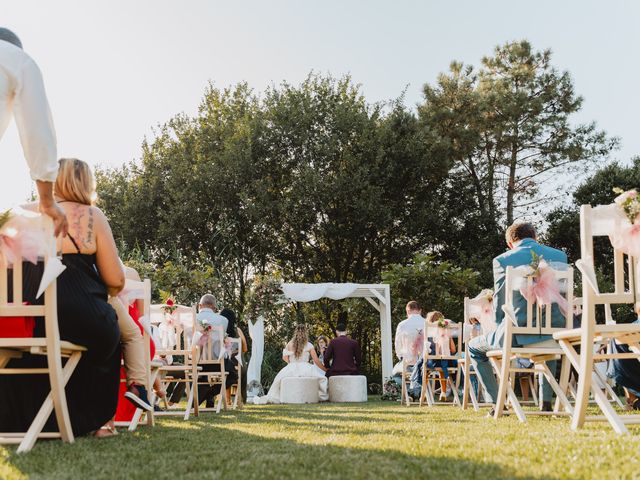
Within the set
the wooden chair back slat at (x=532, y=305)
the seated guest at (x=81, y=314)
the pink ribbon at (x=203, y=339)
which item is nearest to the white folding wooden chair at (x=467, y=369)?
the wooden chair back slat at (x=532, y=305)

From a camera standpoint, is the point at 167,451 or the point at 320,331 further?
the point at 320,331

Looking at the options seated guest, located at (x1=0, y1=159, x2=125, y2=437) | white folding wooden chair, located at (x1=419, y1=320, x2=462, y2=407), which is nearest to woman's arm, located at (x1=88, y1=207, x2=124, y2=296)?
seated guest, located at (x1=0, y1=159, x2=125, y2=437)

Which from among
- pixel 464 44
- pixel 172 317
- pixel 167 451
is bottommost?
pixel 167 451

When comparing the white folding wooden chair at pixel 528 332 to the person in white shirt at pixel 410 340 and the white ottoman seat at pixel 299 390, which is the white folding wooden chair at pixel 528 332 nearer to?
the person in white shirt at pixel 410 340

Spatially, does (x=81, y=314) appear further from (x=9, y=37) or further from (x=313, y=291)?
(x=313, y=291)

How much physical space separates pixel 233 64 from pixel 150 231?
656cm

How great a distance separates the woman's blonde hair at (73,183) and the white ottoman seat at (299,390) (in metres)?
9.61

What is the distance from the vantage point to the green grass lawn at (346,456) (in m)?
2.64

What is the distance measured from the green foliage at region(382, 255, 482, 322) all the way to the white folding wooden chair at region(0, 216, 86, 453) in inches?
615

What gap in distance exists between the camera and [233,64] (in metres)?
24.6

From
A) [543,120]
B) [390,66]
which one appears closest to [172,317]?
[390,66]

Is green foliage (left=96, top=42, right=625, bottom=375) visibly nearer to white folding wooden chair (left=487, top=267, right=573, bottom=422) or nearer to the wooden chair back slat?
white folding wooden chair (left=487, top=267, right=573, bottom=422)

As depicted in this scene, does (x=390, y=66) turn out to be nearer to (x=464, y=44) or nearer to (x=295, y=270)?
(x=464, y=44)

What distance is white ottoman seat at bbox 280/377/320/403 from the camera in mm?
13570
